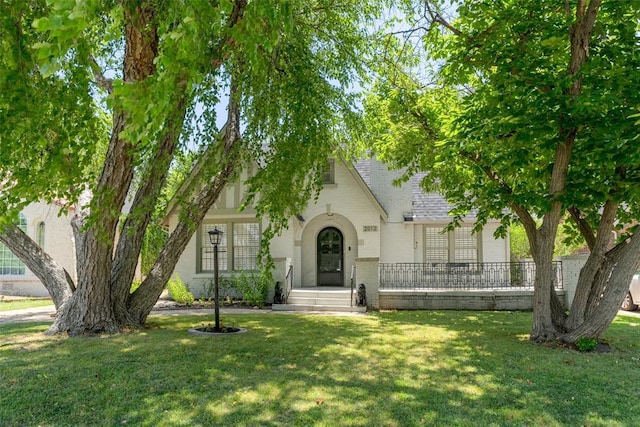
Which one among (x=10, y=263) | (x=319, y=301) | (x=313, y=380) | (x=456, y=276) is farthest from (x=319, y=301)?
(x=10, y=263)

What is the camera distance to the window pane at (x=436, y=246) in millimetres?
17641

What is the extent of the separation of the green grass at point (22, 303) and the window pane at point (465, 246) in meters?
15.1

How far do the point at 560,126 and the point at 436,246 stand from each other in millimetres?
10647

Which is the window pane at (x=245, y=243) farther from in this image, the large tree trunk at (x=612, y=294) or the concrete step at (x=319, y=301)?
the large tree trunk at (x=612, y=294)

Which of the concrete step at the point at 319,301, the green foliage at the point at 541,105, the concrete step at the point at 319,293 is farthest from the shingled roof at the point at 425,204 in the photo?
the green foliage at the point at 541,105

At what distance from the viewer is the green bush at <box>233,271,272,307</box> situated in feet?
49.6

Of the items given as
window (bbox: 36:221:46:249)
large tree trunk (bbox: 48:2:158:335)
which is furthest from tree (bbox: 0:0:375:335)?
window (bbox: 36:221:46:249)

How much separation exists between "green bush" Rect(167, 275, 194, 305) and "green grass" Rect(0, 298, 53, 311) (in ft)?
15.1

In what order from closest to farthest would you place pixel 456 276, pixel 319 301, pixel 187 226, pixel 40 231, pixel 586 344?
pixel 586 344 < pixel 187 226 < pixel 319 301 < pixel 456 276 < pixel 40 231

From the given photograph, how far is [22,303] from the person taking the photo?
1681 cm

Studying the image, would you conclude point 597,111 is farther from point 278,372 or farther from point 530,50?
point 278,372

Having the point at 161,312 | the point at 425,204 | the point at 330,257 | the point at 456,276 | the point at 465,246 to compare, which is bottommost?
the point at 161,312

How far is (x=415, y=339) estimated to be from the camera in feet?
29.5

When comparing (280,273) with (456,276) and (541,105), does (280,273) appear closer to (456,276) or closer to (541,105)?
(456,276)
